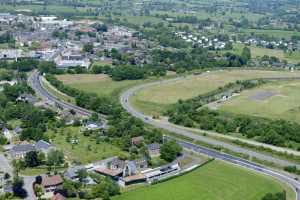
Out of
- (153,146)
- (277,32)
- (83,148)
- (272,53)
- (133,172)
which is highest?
(277,32)

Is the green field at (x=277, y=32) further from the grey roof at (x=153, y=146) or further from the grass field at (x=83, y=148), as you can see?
the grey roof at (x=153, y=146)

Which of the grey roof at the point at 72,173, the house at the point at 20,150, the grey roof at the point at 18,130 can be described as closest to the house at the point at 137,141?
the grey roof at the point at 72,173

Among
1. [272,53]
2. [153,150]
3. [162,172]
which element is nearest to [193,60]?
[272,53]

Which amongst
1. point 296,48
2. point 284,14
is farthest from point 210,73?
point 284,14

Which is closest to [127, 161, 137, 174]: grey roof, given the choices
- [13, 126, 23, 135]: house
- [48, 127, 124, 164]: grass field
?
[48, 127, 124, 164]: grass field

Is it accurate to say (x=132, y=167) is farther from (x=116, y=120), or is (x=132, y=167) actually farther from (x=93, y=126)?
(x=116, y=120)

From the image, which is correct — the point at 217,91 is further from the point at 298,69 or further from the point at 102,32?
the point at 102,32

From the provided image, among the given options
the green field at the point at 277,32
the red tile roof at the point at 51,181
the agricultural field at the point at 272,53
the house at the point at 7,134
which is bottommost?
the agricultural field at the point at 272,53
